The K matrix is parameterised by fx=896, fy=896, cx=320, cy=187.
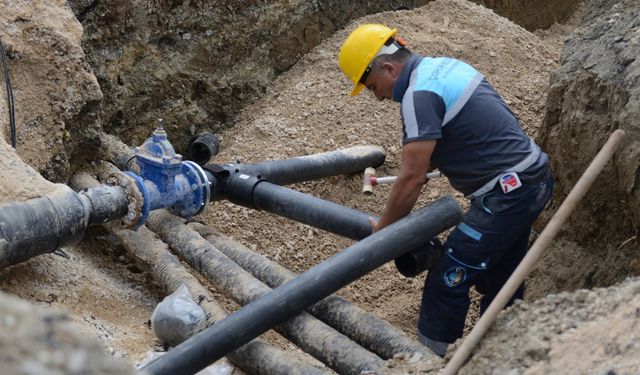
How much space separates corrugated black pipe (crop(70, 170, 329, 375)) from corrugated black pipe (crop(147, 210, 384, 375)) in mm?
75

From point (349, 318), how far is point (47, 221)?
5.34 ft

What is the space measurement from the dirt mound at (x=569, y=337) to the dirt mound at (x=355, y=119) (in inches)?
89.9

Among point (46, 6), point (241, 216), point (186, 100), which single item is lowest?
point (241, 216)

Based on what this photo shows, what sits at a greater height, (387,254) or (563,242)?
(387,254)

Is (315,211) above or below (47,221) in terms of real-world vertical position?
below

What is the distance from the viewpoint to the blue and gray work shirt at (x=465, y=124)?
15.3ft

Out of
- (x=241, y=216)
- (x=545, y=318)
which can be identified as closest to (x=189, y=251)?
(x=241, y=216)

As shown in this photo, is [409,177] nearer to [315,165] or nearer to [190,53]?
[315,165]

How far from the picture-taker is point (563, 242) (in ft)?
18.9

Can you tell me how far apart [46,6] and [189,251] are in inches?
80.2

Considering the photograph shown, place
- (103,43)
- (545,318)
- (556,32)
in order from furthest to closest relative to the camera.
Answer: (556,32), (103,43), (545,318)

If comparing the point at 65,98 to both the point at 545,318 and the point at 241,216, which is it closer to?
the point at 241,216

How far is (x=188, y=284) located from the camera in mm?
5008

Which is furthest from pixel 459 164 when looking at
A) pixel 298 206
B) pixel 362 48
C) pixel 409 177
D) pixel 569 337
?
pixel 569 337
